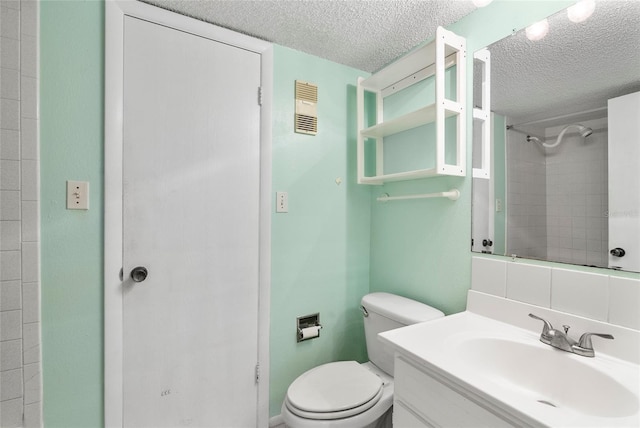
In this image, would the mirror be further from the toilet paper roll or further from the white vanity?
the toilet paper roll

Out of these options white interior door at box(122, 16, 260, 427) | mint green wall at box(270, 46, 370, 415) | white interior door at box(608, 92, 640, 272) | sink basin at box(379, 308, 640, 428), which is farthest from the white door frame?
white interior door at box(608, 92, 640, 272)

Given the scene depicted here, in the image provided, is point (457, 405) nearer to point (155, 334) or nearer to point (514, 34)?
point (155, 334)

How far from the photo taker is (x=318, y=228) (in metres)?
1.73

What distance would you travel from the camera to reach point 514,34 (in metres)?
1.14

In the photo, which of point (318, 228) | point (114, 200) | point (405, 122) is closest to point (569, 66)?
point (405, 122)

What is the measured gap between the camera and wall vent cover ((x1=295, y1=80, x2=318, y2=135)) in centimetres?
164

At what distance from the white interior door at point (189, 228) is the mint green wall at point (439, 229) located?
2.60ft

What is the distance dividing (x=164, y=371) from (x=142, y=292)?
38cm

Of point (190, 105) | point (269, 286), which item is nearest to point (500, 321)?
point (269, 286)

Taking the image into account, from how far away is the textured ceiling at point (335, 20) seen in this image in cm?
129

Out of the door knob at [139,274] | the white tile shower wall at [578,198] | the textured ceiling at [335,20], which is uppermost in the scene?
the textured ceiling at [335,20]
